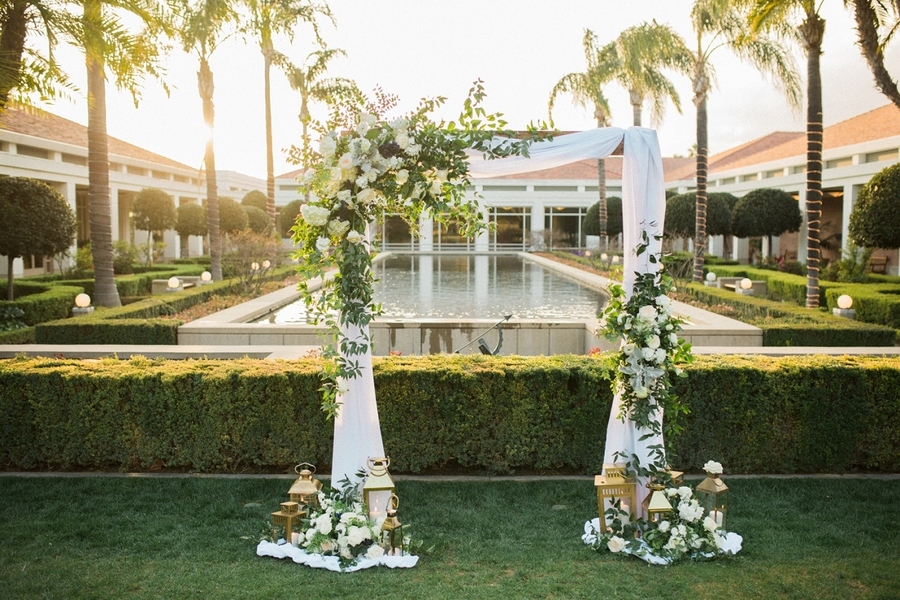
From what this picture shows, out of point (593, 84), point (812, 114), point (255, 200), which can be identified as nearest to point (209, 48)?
point (812, 114)

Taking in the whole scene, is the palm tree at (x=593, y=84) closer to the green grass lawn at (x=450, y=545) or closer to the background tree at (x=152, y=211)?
the background tree at (x=152, y=211)

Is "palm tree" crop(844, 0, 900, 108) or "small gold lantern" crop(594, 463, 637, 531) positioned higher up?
"palm tree" crop(844, 0, 900, 108)

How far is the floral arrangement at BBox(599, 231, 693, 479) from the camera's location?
4.41m

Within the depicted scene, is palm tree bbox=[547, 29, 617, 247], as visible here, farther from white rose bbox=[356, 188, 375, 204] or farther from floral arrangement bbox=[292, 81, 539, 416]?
white rose bbox=[356, 188, 375, 204]

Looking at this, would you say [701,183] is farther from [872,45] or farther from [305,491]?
[305,491]

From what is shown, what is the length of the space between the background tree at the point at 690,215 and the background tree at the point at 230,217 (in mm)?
14971

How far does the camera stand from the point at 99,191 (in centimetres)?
1281

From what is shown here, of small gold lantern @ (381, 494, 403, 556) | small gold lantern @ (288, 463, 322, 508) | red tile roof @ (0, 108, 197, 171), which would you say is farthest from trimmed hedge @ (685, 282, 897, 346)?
red tile roof @ (0, 108, 197, 171)

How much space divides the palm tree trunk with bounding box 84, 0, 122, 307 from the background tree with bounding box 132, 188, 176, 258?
41.1 feet

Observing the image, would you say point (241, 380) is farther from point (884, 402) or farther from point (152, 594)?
point (884, 402)

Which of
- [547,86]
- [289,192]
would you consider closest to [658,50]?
[547,86]

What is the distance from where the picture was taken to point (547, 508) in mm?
5086

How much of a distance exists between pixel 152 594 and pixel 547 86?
28.2 metres

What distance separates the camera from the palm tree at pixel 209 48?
54.1ft
